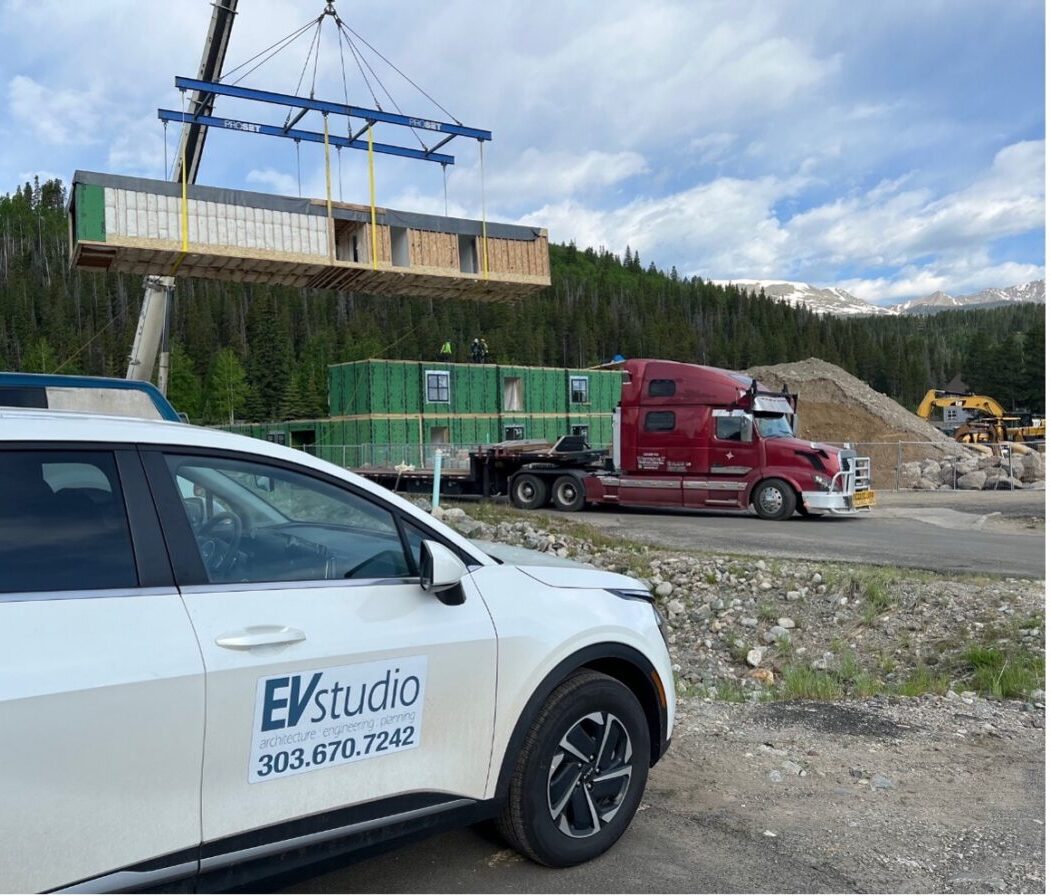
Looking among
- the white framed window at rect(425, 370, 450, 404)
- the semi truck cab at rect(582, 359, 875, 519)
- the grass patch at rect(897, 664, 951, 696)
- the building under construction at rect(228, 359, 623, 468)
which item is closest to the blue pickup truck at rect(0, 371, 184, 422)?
the grass patch at rect(897, 664, 951, 696)

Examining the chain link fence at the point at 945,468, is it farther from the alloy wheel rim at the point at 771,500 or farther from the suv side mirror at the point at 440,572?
the suv side mirror at the point at 440,572

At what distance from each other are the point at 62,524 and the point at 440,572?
1227 mm

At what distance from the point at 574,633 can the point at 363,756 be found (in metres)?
0.99

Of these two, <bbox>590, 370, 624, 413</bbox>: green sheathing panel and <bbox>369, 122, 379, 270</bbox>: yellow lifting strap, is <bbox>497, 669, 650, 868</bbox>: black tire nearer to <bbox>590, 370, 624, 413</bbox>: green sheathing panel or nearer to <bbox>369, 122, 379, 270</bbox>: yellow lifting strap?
<bbox>369, 122, 379, 270</bbox>: yellow lifting strap

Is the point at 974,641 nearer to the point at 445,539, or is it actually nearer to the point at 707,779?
the point at 707,779

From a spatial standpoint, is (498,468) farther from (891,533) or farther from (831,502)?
(891,533)

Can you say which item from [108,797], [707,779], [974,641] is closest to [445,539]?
[108,797]

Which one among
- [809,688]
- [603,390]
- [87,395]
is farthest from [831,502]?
[603,390]

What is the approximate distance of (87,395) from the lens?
7.98m

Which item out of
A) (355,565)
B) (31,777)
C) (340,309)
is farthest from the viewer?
(340,309)

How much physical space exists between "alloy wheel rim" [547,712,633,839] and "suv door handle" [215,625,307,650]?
129 cm

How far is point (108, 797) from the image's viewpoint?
100 inches

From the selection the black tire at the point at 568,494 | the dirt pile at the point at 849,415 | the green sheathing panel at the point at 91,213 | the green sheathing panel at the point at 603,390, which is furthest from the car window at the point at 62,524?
the green sheathing panel at the point at 603,390

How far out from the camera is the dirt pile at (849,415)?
34.1m
